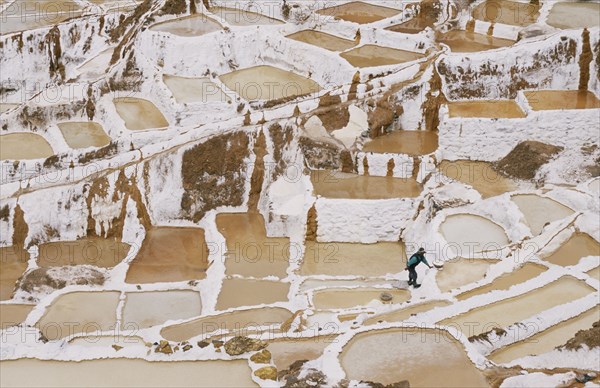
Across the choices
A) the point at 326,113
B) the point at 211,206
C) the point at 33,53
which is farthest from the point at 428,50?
the point at 33,53

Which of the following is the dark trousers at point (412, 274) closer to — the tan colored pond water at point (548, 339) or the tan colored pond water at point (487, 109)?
the tan colored pond water at point (548, 339)

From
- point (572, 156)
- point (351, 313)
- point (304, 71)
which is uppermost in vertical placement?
point (304, 71)

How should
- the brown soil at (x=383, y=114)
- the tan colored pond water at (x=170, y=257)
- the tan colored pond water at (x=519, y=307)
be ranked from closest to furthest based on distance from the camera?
the tan colored pond water at (x=519, y=307) < the tan colored pond water at (x=170, y=257) < the brown soil at (x=383, y=114)

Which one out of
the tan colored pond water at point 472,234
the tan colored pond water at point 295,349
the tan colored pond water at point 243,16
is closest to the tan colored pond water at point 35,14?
the tan colored pond water at point 243,16

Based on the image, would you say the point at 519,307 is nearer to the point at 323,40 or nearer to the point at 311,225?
the point at 311,225

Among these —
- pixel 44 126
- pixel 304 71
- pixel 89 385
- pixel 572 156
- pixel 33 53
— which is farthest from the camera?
pixel 33 53

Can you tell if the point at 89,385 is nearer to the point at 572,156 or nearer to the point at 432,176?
the point at 432,176
